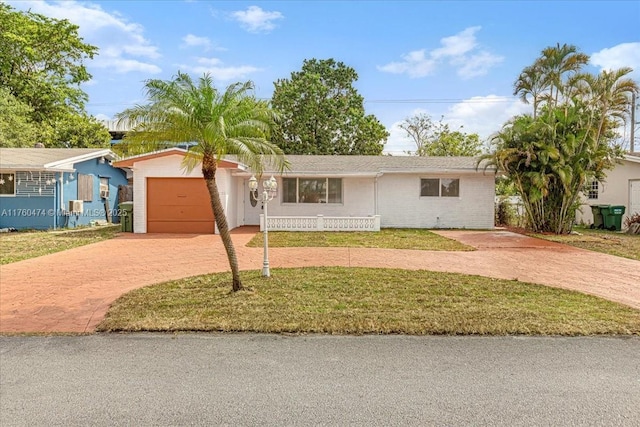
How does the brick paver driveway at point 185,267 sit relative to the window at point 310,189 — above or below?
below

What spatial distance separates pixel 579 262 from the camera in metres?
9.52

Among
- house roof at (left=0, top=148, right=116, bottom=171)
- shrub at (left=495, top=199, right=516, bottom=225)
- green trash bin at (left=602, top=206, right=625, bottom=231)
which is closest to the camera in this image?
house roof at (left=0, top=148, right=116, bottom=171)

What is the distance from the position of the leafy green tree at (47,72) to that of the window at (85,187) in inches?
489

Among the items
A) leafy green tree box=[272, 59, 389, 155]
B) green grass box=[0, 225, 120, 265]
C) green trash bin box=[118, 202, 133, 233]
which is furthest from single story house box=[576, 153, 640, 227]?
green grass box=[0, 225, 120, 265]

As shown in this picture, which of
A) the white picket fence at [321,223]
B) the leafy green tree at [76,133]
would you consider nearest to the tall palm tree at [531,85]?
the white picket fence at [321,223]

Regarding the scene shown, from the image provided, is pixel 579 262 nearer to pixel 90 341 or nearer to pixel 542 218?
pixel 542 218

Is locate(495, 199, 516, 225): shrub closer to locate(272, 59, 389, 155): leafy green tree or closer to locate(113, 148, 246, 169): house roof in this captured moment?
locate(113, 148, 246, 169): house roof

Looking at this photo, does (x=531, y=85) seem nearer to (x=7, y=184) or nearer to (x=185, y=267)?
(x=185, y=267)

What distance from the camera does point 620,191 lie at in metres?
19.1

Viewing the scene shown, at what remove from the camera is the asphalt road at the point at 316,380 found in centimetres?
290

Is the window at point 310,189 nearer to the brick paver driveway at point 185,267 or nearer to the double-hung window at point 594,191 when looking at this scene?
the brick paver driveway at point 185,267

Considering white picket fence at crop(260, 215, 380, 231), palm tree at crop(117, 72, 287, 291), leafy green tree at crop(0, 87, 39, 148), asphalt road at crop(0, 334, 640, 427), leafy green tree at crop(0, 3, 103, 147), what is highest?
leafy green tree at crop(0, 3, 103, 147)

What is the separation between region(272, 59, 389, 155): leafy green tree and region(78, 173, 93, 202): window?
15753 millimetres

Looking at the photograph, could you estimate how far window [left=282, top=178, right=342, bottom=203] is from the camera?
1814 centimetres
